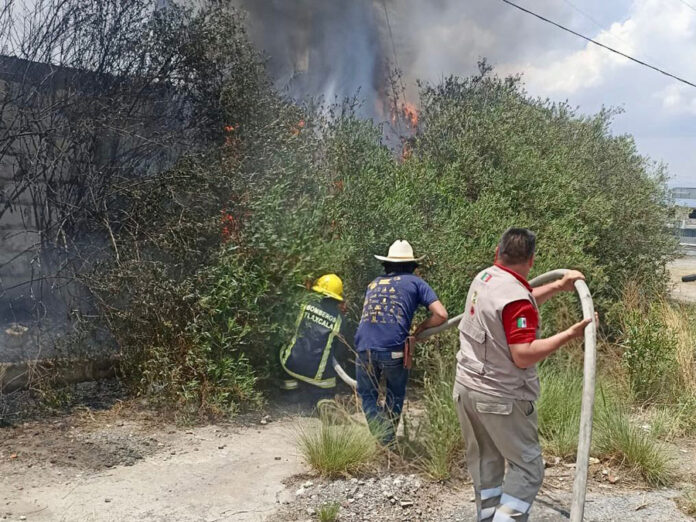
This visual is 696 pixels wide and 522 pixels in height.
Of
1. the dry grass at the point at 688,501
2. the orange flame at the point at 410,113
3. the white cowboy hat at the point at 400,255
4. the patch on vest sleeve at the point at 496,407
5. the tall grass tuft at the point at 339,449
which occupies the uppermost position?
the orange flame at the point at 410,113

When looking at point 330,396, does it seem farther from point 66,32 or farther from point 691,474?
point 66,32

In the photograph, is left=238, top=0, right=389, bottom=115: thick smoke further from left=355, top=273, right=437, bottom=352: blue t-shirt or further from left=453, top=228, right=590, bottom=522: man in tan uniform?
left=453, top=228, right=590, bottom=522: man in tan uniform

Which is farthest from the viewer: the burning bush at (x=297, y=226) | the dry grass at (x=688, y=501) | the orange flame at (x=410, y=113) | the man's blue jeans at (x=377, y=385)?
the orange flame at (x=410, y=113)

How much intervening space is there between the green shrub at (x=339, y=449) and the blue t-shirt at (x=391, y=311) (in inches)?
24.9

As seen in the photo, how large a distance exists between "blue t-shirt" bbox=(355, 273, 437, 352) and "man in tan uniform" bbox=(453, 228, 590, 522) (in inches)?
51.9

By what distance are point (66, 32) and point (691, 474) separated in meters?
6.60

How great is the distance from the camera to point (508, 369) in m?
3.57

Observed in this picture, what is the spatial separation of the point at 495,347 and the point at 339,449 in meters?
1.60

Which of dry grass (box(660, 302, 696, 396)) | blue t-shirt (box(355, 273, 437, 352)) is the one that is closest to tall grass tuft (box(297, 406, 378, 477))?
blue t-shirt (box(355, 273, 437, 352))

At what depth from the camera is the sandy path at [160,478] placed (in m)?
4.25

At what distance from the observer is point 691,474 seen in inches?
199

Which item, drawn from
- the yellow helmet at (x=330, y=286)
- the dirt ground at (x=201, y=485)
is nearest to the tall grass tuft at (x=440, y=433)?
the dirt ground at (x=201, y=485)

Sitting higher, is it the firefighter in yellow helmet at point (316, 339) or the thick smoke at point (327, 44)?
the thick smoke at point (327, 44)

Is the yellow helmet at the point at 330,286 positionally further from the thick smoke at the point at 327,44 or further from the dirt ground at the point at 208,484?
the thick smoke at the point at 327,44
